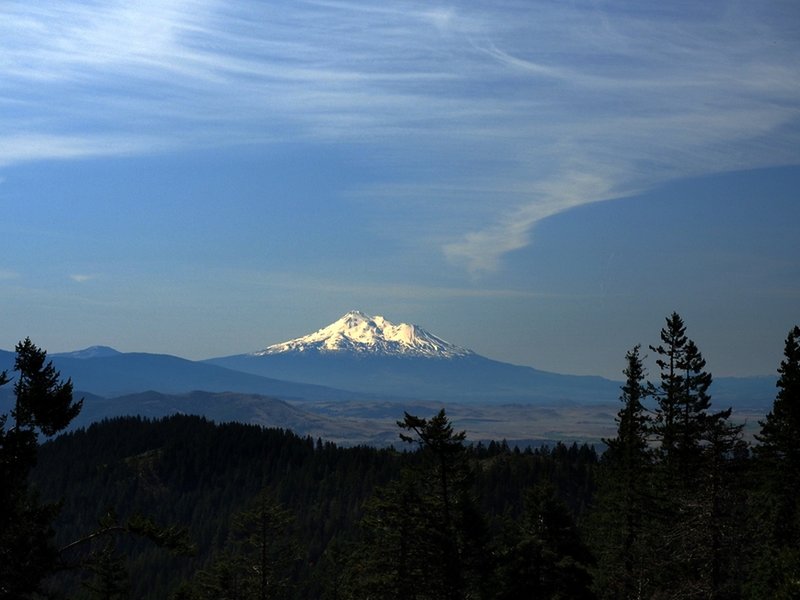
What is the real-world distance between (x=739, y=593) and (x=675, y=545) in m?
5.18

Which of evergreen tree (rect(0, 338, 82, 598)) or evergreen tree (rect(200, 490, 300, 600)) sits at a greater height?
evergreen tree (rect(0, 338, 82, 598))

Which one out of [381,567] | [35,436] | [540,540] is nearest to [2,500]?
[35,436]

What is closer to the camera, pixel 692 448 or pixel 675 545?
pixel 675 545

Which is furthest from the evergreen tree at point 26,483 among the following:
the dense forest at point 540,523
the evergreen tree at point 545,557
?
the evergreen tree at point 545,557

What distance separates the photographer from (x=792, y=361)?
2008 inches

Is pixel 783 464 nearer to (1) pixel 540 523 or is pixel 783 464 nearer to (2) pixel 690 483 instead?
(2) pixel 690 483

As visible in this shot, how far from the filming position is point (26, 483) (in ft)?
103

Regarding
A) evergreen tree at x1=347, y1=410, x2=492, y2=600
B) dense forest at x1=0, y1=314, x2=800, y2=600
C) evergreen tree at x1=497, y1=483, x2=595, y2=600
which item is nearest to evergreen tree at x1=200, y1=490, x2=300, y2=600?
dense forest at x1=0, y1=314, x2=800, y2=600

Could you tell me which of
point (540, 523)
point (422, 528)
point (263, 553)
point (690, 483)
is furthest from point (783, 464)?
point (263, 553)

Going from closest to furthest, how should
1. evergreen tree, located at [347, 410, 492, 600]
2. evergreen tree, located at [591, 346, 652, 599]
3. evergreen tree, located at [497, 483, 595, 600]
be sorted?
evergreen tree, located at [347, 410, 492, 600]
evergreen tree, located at [497, 483, 595, 600]
evergreen tree, located at [591, 346, 652, 599]

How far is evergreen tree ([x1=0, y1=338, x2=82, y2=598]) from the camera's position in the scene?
29938 millimetres

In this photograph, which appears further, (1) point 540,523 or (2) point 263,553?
(2) point 263,553

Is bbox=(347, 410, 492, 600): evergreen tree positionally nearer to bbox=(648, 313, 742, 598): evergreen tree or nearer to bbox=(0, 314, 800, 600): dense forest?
bbox=(0, 314, 800, 600): dense forest

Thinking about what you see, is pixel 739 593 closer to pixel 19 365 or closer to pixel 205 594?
pixel 19 365
